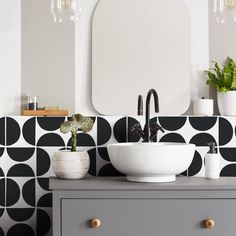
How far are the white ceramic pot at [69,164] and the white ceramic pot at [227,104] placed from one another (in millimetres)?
748

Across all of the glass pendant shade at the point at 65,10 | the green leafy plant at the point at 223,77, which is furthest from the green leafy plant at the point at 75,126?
the green leafy plant at the point at 223,77

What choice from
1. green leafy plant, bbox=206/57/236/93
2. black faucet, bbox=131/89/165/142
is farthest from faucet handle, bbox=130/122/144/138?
green leafy plant, bbox=206/57/236/93

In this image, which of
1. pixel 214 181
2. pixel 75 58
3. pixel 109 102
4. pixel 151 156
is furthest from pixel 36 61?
pixel 214 181

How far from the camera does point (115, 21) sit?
2525 mm

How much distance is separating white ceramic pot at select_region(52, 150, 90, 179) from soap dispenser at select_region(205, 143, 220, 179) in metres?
0.54

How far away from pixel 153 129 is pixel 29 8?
1.03 metres

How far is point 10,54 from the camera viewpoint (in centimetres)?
250

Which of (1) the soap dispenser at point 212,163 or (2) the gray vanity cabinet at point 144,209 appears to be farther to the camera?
(1) the soap dispenser at point 212,163

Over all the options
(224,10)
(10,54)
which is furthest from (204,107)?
(10,54)

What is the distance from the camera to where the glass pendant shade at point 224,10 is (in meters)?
2.31

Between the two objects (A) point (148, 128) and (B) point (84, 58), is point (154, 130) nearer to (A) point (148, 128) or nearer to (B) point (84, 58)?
(A) point (148, 128)

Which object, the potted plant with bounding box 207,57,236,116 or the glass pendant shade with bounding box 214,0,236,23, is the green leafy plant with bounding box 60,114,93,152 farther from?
the glass pendant shade with bounding box 214,0,236,23

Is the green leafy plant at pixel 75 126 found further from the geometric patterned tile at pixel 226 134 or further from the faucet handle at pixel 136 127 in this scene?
the geometric patterned tile at pixel 226 134

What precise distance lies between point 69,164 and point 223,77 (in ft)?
3.07
